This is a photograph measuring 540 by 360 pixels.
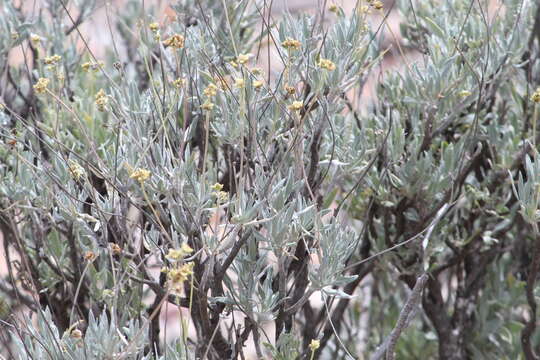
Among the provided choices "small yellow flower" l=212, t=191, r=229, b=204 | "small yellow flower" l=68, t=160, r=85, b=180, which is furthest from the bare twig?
"small yellow flower" l=68, t=160, r=85, b=180

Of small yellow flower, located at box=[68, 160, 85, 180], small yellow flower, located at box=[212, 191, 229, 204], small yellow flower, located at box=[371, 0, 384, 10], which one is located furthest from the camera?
small yellow flower, located at box=[371, 0, 384, 10]

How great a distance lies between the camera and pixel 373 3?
2.13m

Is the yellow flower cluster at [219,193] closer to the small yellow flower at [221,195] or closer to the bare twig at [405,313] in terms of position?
the small yellow flower at [221,195]

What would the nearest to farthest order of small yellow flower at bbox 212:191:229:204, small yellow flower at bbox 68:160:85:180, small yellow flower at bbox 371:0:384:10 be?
small yellow flower at bbox 212:191:229:204 → small yellow flower at bbox 68:160:85:180 → small yellow flower at bbox 371:0:384:10

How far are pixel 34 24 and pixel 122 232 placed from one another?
1.22 metres

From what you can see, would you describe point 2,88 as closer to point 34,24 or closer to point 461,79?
point 34,24

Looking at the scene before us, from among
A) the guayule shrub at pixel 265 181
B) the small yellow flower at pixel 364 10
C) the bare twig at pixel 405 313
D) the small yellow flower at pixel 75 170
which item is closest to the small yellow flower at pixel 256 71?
the guayule shrub at pixel 265 181

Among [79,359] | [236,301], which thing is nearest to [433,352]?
[236,301]

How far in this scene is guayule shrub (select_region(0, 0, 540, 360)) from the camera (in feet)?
6.46

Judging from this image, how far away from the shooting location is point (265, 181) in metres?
1.97

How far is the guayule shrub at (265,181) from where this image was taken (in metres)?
1.97

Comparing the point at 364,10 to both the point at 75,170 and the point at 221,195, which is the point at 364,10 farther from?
the point at 75,170

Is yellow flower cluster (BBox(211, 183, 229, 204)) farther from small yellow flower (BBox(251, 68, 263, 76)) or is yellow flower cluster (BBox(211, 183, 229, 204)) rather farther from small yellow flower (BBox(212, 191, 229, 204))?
small yellow flower (BBox(251, 68, 263, 76))

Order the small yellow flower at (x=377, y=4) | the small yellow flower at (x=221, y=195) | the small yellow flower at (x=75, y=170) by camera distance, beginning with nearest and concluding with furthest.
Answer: the small yellow flower at (x=221, y=195) < the small yellow flower at (x=75, y=170) < the small yellow flower at (x=377, y=4)
